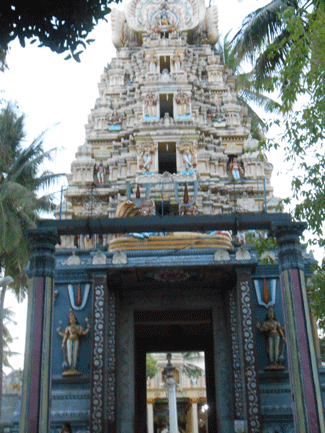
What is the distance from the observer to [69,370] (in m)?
13.2

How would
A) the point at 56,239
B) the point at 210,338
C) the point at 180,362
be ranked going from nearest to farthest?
the point at 56,239 → the point at 210,338 → the point at 180,362

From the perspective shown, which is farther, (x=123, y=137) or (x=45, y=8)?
(x=123, y=137)

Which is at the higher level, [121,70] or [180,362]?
[121,70]

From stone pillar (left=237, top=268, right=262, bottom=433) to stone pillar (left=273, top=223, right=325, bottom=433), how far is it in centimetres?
456

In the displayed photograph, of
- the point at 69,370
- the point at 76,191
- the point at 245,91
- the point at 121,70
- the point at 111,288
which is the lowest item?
the point at 69,370

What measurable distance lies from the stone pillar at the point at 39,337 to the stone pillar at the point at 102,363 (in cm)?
→ 470

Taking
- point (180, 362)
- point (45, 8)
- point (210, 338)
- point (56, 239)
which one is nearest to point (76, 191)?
point (210, 338)

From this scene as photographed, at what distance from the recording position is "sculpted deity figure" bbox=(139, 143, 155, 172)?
64.4 ft

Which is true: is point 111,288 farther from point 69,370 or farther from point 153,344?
point 153,344

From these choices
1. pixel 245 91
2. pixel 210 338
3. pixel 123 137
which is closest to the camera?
pixel 210 338

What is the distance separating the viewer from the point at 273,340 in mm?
13242

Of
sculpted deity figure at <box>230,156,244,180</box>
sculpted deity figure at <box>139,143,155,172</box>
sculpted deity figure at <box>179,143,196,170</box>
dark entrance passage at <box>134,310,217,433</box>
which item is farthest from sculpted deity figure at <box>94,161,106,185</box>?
dark entrance passage at <box>134,310,217,433</box>

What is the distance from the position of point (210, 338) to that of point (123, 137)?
928cm

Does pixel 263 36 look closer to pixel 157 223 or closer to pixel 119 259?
pixel 119 259
